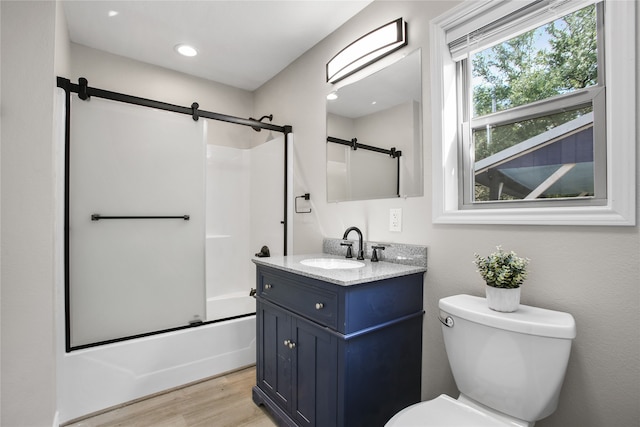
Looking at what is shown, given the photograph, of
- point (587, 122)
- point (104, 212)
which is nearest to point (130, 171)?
point (104, 212)

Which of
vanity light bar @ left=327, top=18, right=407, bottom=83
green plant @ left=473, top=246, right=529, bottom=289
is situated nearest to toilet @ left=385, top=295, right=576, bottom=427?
green plant @ left=473, top=246, right=529, bottom=289

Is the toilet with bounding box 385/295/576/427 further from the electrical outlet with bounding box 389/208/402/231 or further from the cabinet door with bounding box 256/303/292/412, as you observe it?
the cabinet door with bounding box 256/303/292/412

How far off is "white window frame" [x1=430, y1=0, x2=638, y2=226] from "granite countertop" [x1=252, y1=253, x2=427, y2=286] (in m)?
0.31

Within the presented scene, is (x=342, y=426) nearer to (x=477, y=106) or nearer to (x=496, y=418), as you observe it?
(x=496, y=418)

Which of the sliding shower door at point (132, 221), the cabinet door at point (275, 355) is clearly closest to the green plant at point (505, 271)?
the cabinet door at point (275, 355)

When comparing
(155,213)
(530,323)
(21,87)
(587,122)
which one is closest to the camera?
Answer: (530,323)

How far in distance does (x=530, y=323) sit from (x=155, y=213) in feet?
7.31

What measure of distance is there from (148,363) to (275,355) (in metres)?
0.90

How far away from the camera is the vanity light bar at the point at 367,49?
1.64 m

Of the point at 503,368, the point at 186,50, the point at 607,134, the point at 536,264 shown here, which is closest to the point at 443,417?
the point at 503,368

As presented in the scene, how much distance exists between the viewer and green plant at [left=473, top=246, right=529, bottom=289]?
1082 mm

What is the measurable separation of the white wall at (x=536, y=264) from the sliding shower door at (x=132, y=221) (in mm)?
939

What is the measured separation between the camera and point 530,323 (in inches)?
38.8

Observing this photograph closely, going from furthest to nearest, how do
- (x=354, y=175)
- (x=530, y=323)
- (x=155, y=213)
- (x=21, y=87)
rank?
(x=155, y=213), (x=354, y=175), (x=21, y=87), (x=530, y=323)
